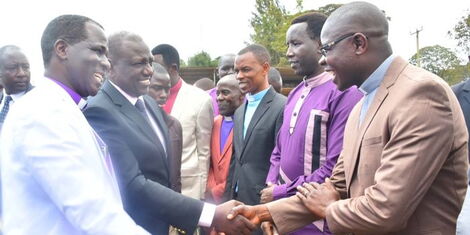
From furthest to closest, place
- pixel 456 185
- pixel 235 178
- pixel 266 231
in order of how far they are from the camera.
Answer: pixel 235 178, pixel 266 231, pixel 456 185

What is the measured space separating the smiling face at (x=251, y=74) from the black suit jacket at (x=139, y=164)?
1.81 meters

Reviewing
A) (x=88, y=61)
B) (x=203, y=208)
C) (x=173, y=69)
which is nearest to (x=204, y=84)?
(x=173, y=69)

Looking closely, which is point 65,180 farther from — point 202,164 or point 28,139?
point 202,164

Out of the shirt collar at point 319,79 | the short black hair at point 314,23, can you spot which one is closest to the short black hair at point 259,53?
the short black hair at point 314,23

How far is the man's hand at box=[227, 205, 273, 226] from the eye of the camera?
3.73 metres

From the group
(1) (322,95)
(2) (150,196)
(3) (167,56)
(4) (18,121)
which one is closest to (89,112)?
(2) (150,196)

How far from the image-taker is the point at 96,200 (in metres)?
2.37

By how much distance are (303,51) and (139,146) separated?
160cm

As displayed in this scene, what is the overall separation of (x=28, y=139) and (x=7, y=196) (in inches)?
11.9

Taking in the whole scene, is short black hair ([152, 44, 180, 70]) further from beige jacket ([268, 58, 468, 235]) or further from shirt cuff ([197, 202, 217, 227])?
beige jacket ([268, 58, 468, 235])

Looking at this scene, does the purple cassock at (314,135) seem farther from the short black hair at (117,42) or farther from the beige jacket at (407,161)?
the short black hair at (117,42)

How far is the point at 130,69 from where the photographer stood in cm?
372

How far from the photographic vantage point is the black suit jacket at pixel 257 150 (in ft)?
16.1

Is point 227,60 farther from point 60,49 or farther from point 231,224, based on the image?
point 60,49
